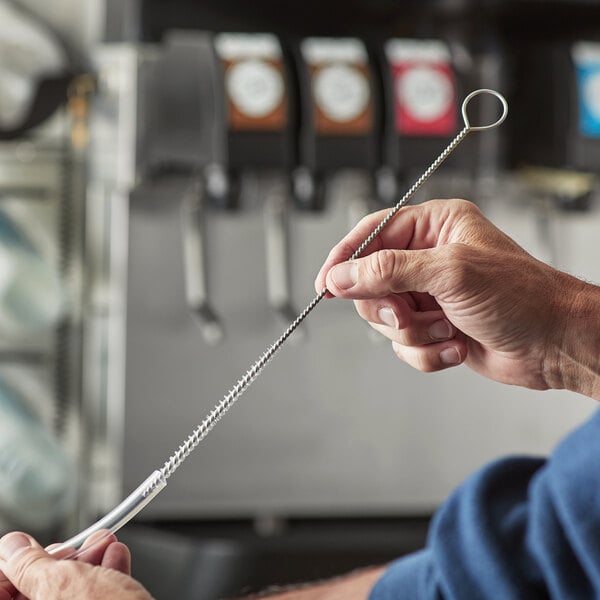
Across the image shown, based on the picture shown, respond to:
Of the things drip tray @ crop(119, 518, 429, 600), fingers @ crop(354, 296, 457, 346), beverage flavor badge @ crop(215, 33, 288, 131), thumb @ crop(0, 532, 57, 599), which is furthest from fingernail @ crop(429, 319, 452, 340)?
beverage flavor badge @ crop(215, 33, 288, 131)

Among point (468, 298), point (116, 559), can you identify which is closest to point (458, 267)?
point (468, 298)

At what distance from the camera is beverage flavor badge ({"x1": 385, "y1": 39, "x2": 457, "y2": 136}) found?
1288 mm

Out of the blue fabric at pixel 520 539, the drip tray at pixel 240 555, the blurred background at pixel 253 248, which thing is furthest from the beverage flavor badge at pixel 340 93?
the blue fabric at pixel 520 539

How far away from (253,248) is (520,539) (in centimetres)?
65

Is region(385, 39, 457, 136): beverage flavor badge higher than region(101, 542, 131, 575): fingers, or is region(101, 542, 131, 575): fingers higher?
region(385, 39, 457, 136): beverage flavor badge

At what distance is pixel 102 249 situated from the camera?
4.81 ft

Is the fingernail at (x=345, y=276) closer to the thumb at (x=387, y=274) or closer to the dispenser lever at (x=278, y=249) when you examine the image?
the thumb at (x=387, y=274)

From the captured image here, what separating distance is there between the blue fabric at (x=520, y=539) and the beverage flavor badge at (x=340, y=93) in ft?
1.94

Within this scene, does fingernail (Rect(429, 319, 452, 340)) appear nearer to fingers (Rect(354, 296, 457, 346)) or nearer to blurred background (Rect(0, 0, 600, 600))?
fingers (Rect(354, 296, 457, 346))

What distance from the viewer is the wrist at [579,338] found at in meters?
0.63

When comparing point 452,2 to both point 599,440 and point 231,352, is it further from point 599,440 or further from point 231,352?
point 599,440

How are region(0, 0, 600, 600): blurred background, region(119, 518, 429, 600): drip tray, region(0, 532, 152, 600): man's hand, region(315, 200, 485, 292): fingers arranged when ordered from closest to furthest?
region(0, 532, 152, 600): man's hand
region(315, 200, 485, 292): fingers
region(119, 518, 429, 600): drip tray
region(0, 0, 600, 600): blurred background

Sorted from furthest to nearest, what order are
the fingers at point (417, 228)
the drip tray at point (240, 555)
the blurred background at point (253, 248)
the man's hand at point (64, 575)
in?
the blurred background at point (253, 248) → the drip tray at point (240, 555) → the fingers at point (417, 228) → the man's hand at point (64, 575)

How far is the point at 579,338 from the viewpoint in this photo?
2.09ft
